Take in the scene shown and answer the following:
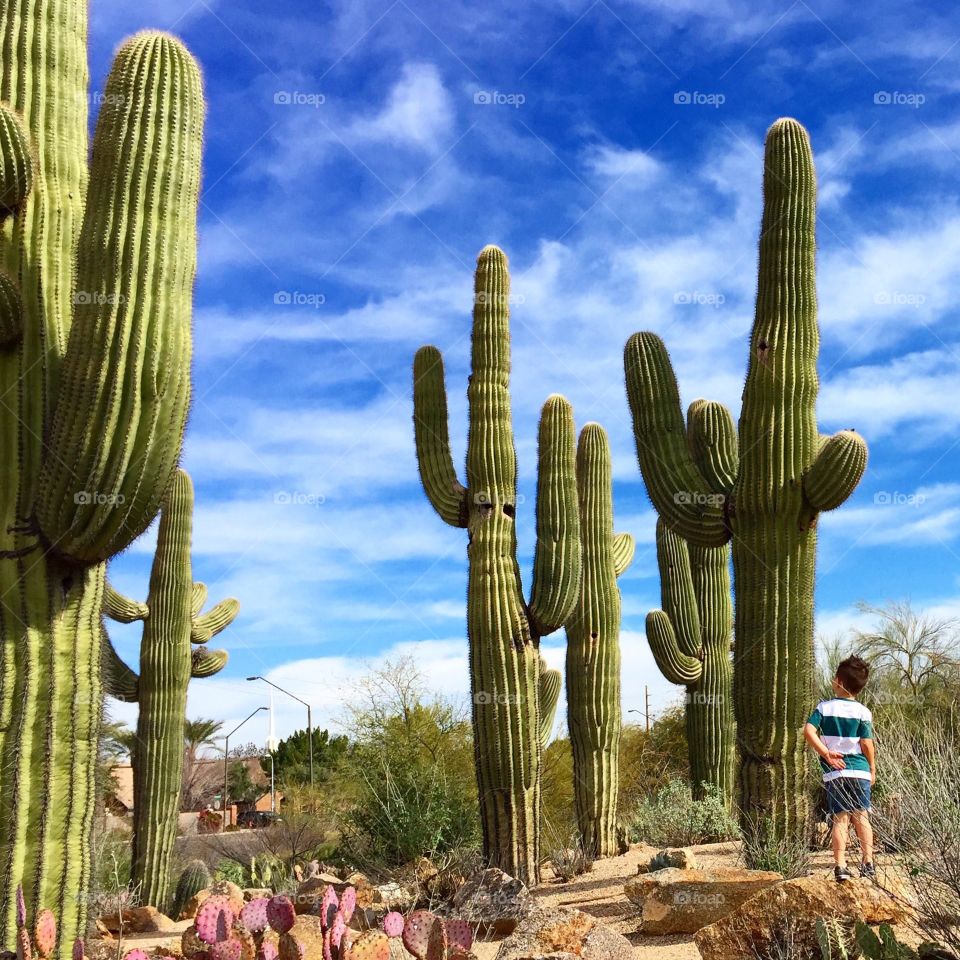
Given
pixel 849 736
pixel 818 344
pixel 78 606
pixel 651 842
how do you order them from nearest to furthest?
pixel 78 606, pixel 849 736, pixel 818 344, pixel 651 842

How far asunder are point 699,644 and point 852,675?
8174 mm

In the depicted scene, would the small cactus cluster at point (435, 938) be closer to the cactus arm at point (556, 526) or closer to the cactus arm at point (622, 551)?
the cactus arm at point (556, 526)

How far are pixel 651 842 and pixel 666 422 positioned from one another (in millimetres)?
6173

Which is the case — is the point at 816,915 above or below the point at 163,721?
below

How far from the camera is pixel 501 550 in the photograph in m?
11.9

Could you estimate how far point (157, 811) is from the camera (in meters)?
13.5

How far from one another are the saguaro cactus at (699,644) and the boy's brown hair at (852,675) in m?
7.48

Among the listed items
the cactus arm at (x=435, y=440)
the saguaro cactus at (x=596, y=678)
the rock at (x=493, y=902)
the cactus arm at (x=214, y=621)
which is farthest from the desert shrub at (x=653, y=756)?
the rock at (x=493, y=902)

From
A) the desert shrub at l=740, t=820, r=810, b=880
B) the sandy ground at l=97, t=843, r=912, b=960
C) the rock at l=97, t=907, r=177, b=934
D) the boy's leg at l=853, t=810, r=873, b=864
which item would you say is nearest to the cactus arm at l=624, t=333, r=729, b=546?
the desert shrub at l=740, t=820, r=810, b=880

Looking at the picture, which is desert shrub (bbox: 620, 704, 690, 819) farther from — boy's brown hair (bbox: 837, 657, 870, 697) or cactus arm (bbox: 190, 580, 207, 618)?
boy's brown hair (bbox: 837, 657, 870, 697)

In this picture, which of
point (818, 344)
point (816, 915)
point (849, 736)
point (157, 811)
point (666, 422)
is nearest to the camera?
point (816, 915)

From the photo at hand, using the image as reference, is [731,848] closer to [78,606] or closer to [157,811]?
[157,811]

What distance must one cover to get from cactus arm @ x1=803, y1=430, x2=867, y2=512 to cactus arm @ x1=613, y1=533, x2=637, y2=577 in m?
5.26

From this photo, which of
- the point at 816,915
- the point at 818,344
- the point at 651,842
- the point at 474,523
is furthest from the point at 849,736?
the point at 651,842
